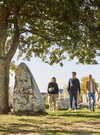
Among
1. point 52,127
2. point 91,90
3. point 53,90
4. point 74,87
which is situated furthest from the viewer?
point 53,90

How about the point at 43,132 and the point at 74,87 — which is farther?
the point at 74,87

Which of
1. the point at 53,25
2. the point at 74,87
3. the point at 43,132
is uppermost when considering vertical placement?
the point at 53,25

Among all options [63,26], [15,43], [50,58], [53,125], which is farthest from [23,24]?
[53,125]

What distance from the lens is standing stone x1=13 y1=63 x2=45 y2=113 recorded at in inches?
714

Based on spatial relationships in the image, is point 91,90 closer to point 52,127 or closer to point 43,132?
point 52,127

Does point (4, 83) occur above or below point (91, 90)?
above

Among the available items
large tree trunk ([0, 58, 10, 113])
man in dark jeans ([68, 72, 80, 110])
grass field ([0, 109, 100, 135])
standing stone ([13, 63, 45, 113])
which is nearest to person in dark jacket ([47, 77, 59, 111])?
man in dark jeans ([68, 72, 80, 110])

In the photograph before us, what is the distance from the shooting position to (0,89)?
1880 centimetres

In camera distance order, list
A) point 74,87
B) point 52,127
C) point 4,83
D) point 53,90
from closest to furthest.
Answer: point 52,127
point 4,83
point 74,87
point 53,90

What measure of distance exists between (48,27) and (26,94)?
3.37 metres

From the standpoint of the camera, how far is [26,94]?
18.3 meters

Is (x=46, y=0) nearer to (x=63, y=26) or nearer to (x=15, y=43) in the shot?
(x=63, y=26)

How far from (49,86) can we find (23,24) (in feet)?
12.1

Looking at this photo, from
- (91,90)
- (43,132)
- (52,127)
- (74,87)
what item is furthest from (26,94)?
(43,132)
